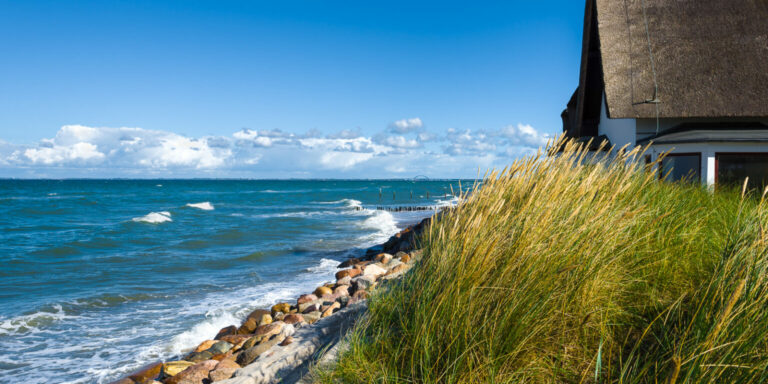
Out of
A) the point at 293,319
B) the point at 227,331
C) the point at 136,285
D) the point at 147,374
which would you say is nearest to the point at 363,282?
the point at 293,319

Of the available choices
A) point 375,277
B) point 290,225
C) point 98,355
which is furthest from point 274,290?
point 290,225

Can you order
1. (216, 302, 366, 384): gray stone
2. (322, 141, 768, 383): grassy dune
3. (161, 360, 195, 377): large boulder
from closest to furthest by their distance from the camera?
1. (322, 141, 768, 383): grassy dune
2. (216, 302, 366, 384): gray stone
3. (161, 360, 195, 377): large boulder

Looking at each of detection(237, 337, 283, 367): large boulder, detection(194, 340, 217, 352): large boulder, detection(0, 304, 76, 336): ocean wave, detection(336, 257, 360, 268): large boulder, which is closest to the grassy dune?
detection(237, 337, 283, 367): large boulder

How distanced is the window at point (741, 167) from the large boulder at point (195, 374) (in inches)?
325

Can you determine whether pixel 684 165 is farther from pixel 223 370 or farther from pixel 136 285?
pixel 136 285

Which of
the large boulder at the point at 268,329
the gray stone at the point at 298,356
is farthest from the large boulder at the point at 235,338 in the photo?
the gray stone at the point at 298,356

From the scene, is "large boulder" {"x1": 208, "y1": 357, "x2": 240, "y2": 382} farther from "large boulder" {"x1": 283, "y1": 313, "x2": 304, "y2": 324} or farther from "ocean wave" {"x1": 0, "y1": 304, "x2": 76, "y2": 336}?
"ocean wave" {"x1": 0, "y1": 304, "x2": 76, "y2": 336}

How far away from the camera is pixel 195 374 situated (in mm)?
4383

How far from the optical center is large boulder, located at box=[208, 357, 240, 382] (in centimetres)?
410

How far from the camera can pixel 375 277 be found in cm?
774

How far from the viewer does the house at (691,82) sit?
7.51 m

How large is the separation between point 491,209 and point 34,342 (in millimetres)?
7172

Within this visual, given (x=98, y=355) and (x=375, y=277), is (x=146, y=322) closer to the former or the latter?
(x=98, y=355)

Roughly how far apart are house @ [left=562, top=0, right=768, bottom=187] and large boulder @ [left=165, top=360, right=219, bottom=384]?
768 cm
